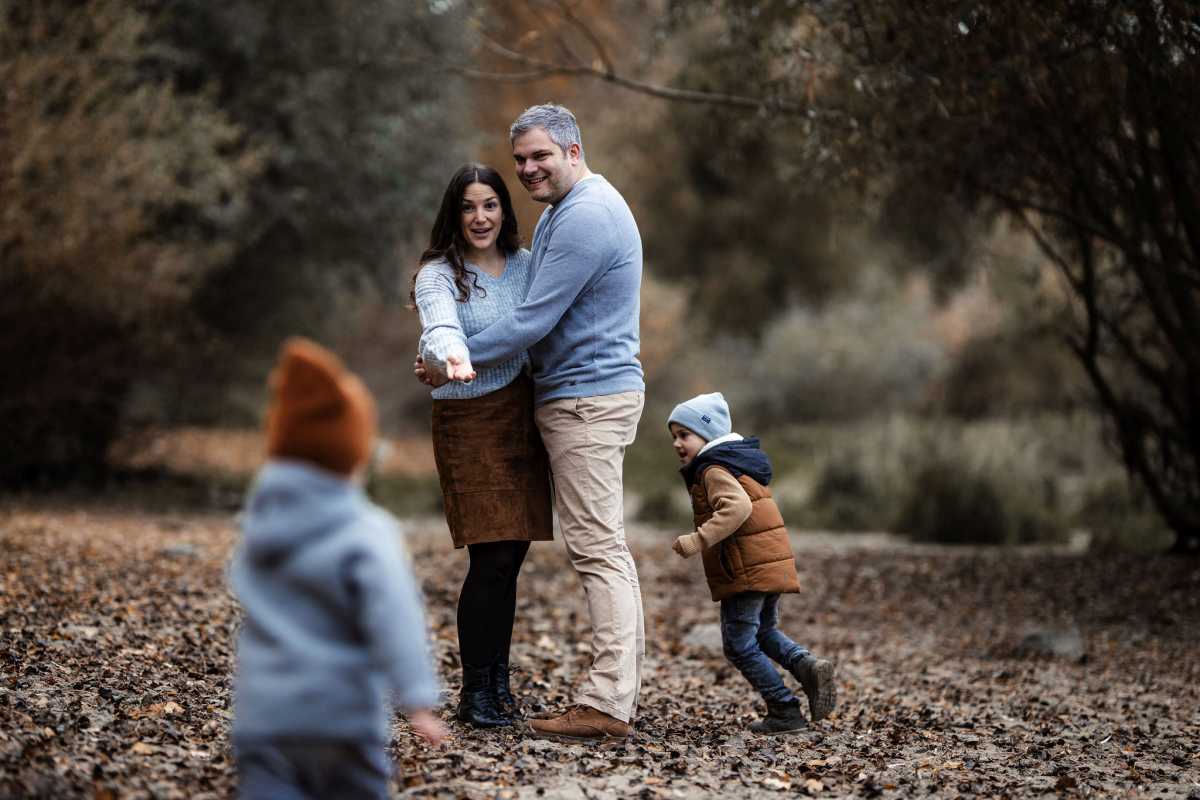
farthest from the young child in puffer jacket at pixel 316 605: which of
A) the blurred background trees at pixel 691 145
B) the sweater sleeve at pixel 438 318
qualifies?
the blurred background trees at pixel 691 145

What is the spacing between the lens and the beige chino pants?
4664 mm

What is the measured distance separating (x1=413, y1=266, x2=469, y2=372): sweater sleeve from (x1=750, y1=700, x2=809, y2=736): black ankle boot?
1.91 m

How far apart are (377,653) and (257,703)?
0.90 ft

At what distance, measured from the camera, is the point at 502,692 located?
501 cm

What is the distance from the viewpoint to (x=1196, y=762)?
16.6ft

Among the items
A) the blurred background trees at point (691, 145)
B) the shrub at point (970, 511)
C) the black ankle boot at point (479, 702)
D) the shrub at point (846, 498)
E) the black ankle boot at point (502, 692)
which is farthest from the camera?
the shrub at point (846, 498)

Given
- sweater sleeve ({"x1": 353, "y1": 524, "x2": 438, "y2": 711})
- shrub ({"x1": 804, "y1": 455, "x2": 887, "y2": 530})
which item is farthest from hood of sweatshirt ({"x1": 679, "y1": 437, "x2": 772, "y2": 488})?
shrub ({"x1": 804, "y1": 455, "x2": 887, "y2": 530})

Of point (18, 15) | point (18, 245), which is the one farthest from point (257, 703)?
point (18, 15)

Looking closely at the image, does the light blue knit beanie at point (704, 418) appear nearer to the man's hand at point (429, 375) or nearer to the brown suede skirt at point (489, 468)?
the brown suede skirt at point (489, 468)

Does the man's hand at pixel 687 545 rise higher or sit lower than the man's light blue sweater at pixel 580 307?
lower

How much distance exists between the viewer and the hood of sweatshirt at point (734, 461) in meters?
4.93

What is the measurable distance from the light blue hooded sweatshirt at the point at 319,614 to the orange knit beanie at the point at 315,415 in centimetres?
4

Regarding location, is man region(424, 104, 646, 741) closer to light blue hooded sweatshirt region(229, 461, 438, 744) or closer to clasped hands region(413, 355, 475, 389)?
clasped hands region(413, 355, 475, 389)

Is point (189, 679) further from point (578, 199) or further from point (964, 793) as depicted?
point (964, 793)
